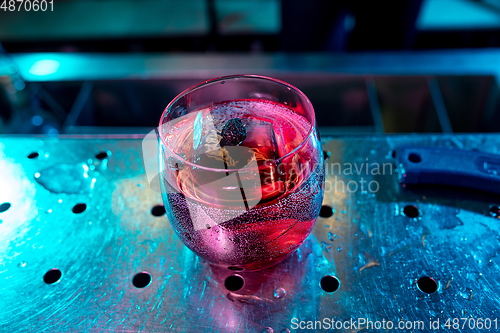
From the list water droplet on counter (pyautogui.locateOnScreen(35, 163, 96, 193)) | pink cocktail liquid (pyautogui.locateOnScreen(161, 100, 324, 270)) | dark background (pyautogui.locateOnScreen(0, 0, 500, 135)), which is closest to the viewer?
pink cocktail liquid (pyautogui.locateOnScreen(161, 100, 324, 270))

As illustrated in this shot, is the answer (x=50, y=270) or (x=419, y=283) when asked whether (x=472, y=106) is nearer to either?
(x=419, y=283)

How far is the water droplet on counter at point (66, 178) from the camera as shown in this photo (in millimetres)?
741

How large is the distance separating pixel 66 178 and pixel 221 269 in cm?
38

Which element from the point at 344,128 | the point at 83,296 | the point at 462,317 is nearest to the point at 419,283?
the point at 462,317

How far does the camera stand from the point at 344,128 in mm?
1680

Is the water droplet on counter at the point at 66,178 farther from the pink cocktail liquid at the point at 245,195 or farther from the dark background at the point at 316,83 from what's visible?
the dark background at the point at 316,83

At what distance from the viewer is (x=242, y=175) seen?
455 mm

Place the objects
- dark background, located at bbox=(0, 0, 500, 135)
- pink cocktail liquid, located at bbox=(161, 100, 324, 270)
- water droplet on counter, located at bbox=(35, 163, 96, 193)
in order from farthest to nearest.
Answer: dark background, located at bbox=(0, 0, 500, 135), water droplet on counter, located at bbox=(35, 163, 96, 193), pink cocktail liquid, located at bbox=(161, 100, 324, 270)

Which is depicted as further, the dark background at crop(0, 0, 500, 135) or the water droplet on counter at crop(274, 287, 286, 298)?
the dark background at crop(0, 0, 500, 135)

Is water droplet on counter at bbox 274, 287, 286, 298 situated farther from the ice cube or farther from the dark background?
the dark background

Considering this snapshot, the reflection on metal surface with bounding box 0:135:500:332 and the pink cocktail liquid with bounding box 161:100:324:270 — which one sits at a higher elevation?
the pink cocktail liquid with bounding box 161:100:324:270

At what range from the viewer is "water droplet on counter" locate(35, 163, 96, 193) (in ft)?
2.43

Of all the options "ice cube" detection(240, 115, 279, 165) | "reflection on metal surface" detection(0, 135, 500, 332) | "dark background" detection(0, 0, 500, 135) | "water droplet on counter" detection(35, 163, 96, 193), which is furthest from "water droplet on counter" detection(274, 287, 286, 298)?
"dark background" detection(0, 0, 500, 135)

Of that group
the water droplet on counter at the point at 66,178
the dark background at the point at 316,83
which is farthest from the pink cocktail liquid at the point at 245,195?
the dark background at the point at 316,83
